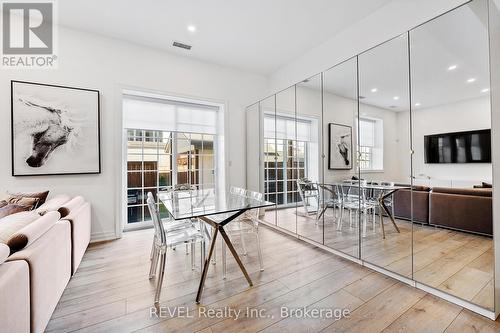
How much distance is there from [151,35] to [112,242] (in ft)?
10.4

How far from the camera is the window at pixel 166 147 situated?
377cm

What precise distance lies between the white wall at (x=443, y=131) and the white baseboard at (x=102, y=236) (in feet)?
13.0

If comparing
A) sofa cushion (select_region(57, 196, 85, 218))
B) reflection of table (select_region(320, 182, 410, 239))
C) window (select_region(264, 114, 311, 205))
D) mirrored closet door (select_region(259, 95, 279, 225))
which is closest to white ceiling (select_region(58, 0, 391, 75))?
mirrored closet door (select_region(259, 95, 279, 225))

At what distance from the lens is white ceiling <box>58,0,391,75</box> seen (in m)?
2.66

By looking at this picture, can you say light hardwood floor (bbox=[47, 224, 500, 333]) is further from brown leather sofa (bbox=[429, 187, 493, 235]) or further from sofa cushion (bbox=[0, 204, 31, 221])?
sofa cushion (bbox=[0, 204, 31, 221])

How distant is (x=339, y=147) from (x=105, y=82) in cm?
356

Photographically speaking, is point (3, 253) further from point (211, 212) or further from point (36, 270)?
point (211, 212)

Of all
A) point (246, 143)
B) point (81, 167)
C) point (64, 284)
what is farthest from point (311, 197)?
point (81, 167)

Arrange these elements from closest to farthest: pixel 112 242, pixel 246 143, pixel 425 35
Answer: pixel 425 35, pixel 112 242, pixel 246 143

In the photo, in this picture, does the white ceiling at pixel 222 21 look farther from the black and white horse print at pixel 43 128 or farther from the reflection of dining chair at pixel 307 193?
the reflection of dining chair at pixel 307 193

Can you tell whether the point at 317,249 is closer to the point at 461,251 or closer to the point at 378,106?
the point at 461,251

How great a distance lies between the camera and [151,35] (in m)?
3.27

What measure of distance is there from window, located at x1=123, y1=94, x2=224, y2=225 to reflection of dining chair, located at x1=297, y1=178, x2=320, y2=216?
166 centimetres

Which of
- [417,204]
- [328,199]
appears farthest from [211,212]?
[417,204]
